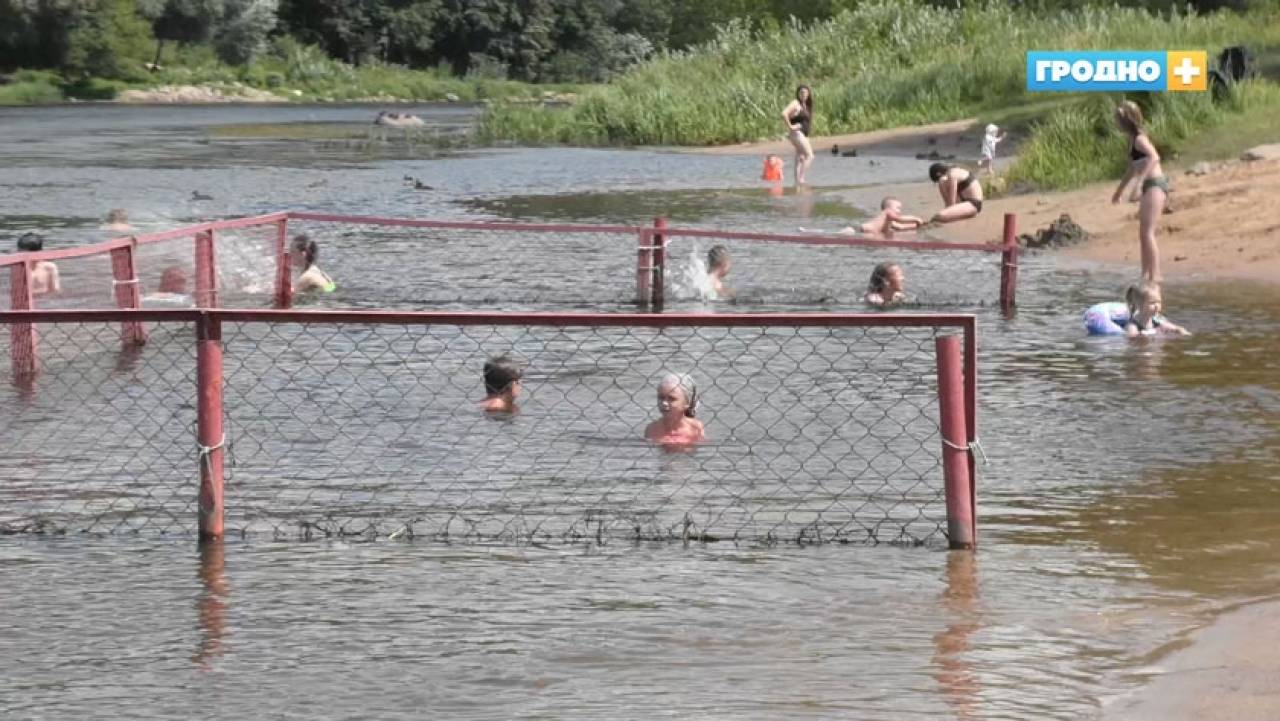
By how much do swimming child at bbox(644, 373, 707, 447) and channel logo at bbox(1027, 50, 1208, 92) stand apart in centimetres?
2239

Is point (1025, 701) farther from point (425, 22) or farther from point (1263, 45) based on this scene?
point (425, 22)

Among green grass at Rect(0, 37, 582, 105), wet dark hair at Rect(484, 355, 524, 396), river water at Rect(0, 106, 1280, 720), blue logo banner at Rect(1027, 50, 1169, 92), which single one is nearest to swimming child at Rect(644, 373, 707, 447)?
wet dark hair at Rect(484, 355, 524, 396)

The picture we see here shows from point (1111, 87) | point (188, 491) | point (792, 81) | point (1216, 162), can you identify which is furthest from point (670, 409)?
point (792, 81)

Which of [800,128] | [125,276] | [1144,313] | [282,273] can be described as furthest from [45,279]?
[800,128]

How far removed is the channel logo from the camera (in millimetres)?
37622

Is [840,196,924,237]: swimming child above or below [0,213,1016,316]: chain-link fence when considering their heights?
above

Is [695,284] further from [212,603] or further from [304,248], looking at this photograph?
[212,603]

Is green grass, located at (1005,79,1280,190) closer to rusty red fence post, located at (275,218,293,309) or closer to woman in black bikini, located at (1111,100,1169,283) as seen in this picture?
woman in black bikini, located at (1111,100,1169,283)

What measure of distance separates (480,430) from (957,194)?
1574cm

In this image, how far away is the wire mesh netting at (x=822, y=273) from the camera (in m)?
22.7

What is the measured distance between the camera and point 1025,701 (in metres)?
7.89

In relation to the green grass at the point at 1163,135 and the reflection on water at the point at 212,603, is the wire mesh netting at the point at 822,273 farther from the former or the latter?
the reflection on water at the point at 212,603

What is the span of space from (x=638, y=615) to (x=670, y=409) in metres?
4.30

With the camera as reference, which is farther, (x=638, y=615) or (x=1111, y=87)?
(x=1111, y=87)
